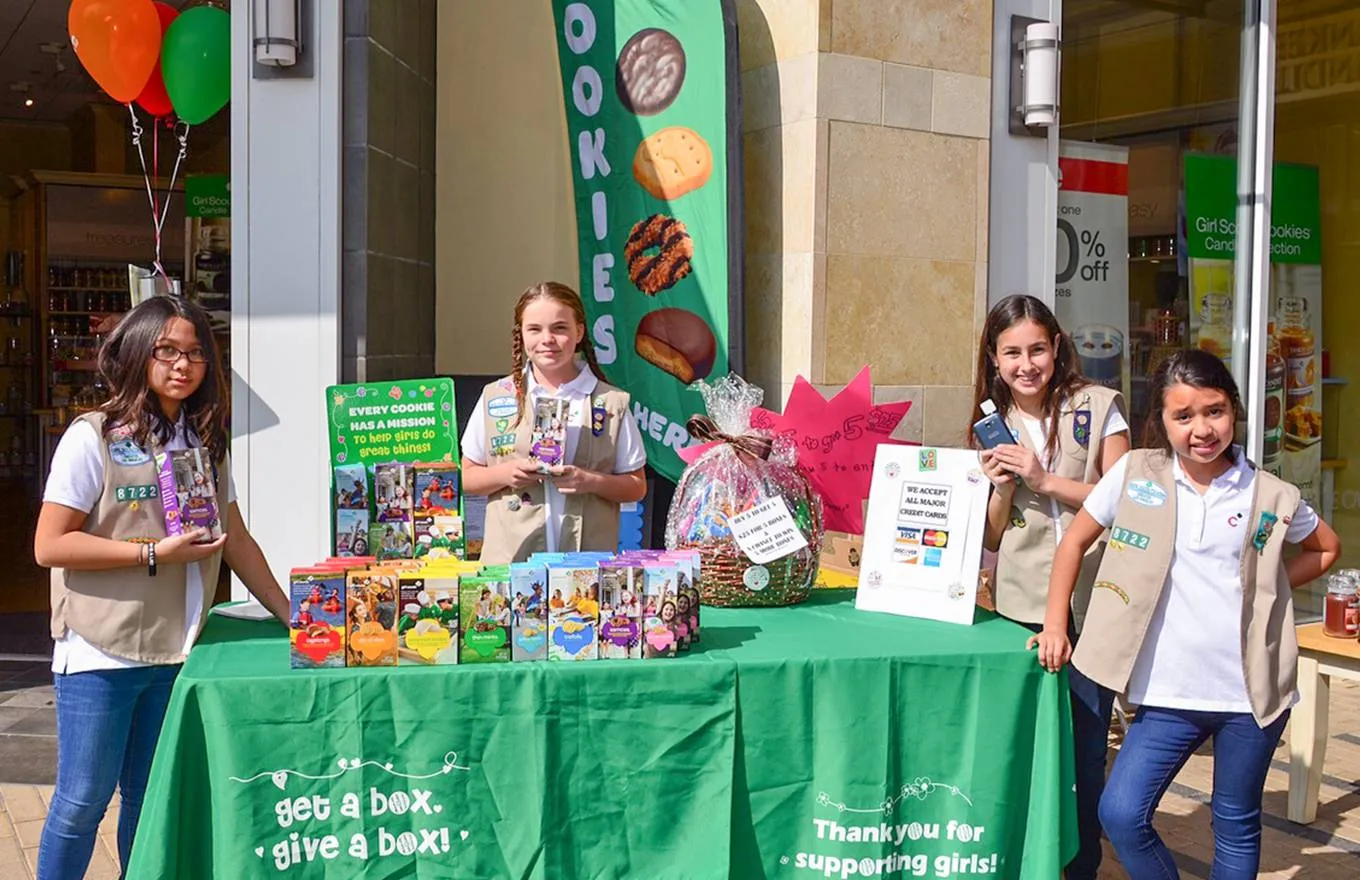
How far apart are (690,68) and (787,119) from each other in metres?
0.39

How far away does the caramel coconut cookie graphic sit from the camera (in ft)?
15.3

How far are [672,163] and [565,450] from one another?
1745mm

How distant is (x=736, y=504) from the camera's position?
3123 mm

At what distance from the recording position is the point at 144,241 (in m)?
12.6

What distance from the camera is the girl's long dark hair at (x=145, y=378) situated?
109 inches

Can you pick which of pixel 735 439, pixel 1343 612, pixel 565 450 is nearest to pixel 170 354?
pixel 565 450

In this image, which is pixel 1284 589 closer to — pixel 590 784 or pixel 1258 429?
pixel 590 784

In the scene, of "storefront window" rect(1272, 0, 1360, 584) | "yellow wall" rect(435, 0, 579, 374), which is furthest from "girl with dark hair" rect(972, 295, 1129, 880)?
"storefront window" rect(1272, 0, 1360, 584)

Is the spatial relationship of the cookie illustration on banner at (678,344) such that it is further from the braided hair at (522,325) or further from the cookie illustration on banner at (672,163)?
the braided hair at (522,325)

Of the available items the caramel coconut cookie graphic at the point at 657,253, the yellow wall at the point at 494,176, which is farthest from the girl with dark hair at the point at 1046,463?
the yellow wall at the point at 494,176

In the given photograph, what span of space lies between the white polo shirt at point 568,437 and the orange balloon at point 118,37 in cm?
259

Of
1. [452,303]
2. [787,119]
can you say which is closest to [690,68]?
[787,119]

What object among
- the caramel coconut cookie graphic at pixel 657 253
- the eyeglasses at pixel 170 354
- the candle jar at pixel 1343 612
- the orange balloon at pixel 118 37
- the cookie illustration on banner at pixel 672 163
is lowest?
the candle jar at pixel 1343 612

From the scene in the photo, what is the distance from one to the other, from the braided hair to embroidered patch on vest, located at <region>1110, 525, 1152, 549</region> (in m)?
1.32
